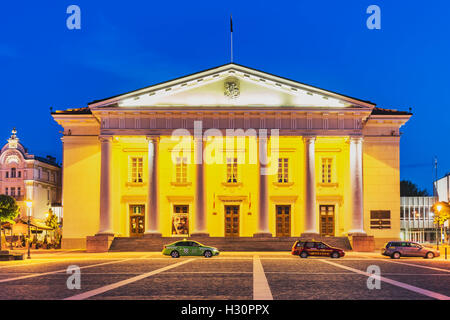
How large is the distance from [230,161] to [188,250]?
14.3m

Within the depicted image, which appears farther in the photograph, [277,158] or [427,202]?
[427,202]

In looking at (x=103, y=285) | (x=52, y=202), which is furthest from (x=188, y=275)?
(x=52, y=202)

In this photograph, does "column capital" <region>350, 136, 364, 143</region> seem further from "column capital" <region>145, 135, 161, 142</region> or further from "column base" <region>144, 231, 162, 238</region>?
"column base" <region>144, 231, 162, 238</region>

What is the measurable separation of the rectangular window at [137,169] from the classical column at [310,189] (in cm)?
1412

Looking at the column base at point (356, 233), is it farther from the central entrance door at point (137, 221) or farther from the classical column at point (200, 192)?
the central entrance door at point (137, 221)

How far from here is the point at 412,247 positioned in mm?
39594

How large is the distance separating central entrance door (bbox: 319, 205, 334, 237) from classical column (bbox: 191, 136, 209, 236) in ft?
35.0

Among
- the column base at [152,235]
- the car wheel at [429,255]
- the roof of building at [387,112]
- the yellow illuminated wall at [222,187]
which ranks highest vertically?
the roof of building at [387,112]

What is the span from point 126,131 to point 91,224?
8.71 metres

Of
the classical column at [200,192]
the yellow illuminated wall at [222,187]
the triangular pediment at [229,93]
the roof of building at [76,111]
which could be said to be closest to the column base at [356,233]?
the yellow illuminated wall at [222,187]

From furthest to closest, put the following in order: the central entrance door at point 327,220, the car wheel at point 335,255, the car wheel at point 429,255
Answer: the central entrance door at point 327,220
the car wheel at point 429,255
the car wheel at point 335,255

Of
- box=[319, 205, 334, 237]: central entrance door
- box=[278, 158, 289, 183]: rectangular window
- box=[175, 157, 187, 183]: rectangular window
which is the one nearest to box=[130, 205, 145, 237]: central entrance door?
box=[175, 157, 187, 183]: rectangular window

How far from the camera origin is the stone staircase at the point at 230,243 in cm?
4500
